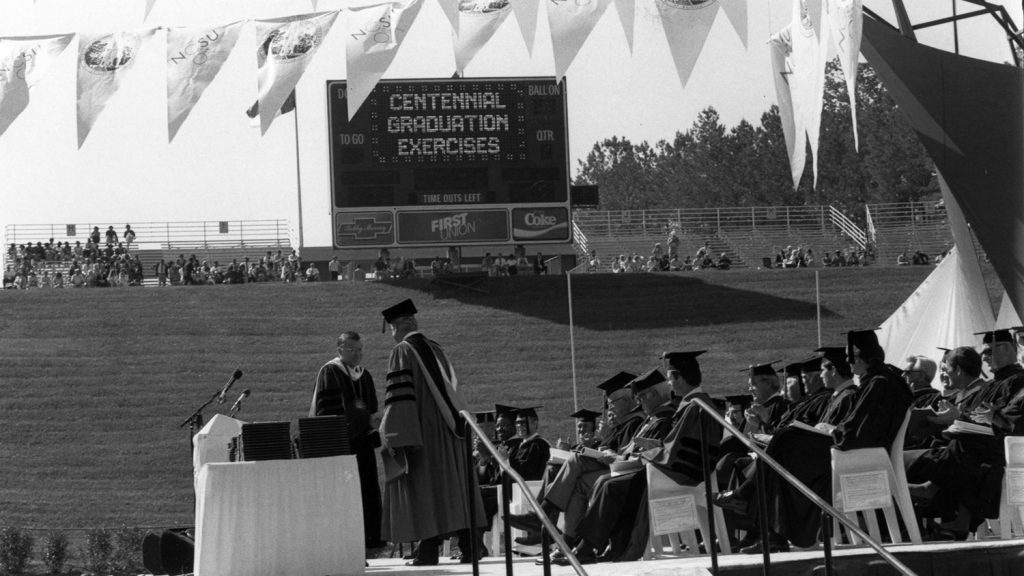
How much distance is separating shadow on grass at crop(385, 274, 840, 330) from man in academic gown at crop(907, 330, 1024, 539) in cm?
2670

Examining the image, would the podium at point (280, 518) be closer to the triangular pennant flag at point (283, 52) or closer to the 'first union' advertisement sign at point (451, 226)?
the triangular pennant flag at point (283, 52)

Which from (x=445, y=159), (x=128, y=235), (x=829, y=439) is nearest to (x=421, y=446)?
(x=829, y=439)

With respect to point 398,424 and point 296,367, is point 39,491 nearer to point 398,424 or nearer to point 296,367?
point 296,367

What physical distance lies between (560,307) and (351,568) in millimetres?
30304

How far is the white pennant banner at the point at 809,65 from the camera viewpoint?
14617 millimetres

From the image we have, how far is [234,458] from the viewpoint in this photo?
10664mm

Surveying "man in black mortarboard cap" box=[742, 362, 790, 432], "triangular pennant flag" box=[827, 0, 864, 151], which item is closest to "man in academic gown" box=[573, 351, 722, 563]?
"man in black mortarboard cap" box=[742, 362, 790, 432]

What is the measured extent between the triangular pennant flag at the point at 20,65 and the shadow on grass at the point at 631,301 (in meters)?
23.5

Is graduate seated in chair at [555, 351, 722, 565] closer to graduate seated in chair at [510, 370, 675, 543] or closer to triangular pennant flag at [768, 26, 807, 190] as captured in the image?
graduate seated in chair at [510, 370, 675, 543]

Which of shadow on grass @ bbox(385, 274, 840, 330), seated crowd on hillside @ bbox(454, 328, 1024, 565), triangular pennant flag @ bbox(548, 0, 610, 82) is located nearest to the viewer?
seated crowd on hillside @ bbox(454, 328, 1024, 565)

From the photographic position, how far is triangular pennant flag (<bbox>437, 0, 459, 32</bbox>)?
49.3 ft

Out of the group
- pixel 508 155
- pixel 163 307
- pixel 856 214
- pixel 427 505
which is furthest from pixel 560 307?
pixel 856 214

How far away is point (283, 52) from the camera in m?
15.7

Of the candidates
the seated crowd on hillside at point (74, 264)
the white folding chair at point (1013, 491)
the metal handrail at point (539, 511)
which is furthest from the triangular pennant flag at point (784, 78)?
the seated crowd on hillside at point (74, 264)
